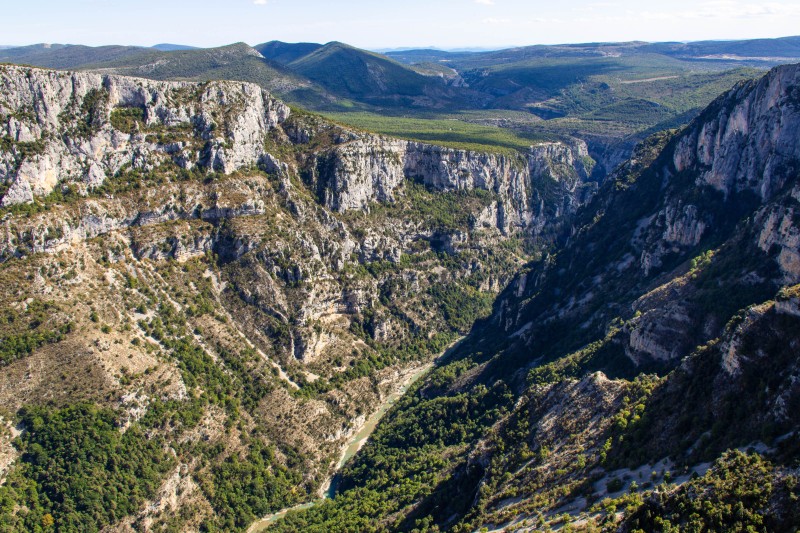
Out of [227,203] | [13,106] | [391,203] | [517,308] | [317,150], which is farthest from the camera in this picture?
[391,203]

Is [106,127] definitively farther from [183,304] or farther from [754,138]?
[754,138]

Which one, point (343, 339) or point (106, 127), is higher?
point (106, 127)

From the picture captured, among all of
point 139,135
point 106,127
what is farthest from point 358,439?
point 106,127

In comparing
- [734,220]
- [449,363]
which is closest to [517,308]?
[449,363]

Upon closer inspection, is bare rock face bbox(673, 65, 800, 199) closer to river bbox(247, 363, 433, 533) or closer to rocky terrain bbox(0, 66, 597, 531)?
river bbox(247, 363, 433, 533)

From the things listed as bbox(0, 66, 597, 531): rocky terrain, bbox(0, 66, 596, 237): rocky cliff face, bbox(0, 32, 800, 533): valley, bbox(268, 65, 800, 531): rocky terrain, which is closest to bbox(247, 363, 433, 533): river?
bbox(0, 32, 800, 533): valley

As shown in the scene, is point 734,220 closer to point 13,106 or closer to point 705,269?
point 705,269

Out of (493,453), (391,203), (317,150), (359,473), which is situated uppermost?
(317,150)
